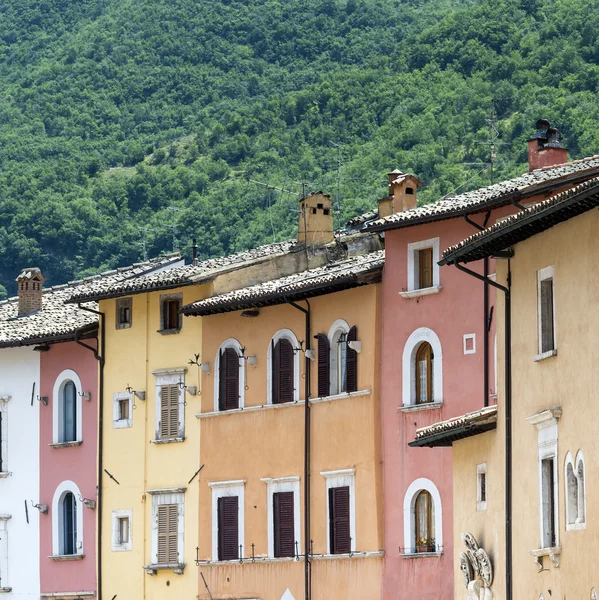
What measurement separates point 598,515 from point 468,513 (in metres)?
6.66

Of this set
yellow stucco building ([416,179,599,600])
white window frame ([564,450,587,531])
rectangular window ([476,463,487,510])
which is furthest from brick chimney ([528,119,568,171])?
white window frame ([564,450,587,531])

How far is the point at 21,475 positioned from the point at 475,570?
21467 millimetres

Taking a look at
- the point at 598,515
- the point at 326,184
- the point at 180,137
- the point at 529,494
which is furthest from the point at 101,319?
the point at 180,137

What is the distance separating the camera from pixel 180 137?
419 ft

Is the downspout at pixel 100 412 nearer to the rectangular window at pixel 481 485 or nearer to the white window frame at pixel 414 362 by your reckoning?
the white window frame at pixel 414 362

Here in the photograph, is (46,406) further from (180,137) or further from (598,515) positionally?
(180,137)

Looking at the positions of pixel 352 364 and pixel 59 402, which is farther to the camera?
pixel 59 402

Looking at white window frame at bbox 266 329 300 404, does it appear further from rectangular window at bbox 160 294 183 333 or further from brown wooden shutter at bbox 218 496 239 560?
rectangular window at bbox 160 294 183 333

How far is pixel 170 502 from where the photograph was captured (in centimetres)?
4762

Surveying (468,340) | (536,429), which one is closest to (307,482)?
(468,340)

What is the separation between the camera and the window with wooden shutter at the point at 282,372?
44.8 m

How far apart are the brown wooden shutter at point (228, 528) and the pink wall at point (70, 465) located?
4.94 meters

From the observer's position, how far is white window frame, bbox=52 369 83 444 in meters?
50.9

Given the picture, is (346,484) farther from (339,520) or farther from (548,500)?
(548,500)
